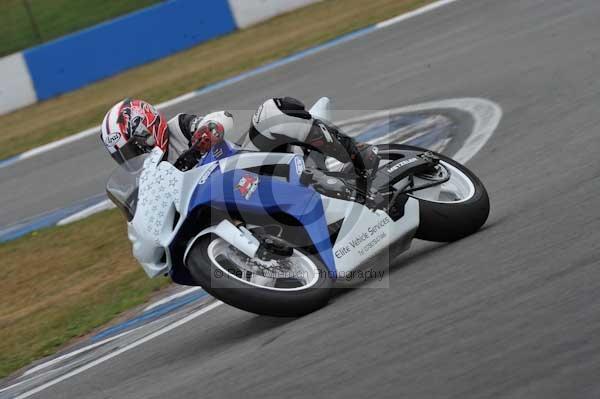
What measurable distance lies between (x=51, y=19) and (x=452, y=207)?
14708 millimetres

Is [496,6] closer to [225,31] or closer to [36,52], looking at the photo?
[225,31]

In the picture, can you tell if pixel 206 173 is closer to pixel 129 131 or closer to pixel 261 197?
pixel 261 197

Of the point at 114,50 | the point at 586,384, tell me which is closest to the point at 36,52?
the point at 114,50

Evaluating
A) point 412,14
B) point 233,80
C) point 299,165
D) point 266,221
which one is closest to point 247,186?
point 266,221

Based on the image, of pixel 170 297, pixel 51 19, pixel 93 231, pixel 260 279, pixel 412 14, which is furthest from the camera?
pixel 51 19

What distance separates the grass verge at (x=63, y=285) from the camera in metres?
7.40

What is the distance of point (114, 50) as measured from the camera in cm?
1792

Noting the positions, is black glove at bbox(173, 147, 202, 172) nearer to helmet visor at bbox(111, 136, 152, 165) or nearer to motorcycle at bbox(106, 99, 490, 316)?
motorcycle at bbox(106, 99, 490, 316)

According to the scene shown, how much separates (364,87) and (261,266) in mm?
7163

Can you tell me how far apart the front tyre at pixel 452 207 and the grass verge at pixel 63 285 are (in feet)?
8.23

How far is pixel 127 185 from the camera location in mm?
5570

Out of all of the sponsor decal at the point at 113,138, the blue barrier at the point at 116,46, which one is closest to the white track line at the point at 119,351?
the sponsor decal at the point at 113,138

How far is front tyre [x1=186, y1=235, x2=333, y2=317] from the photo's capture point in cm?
497

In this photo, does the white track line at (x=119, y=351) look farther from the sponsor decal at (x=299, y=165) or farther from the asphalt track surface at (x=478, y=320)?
the sponsor decal at (x=299, y=165)
